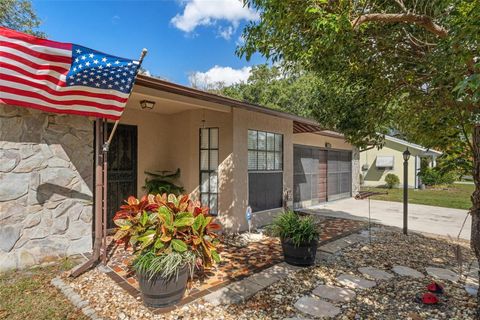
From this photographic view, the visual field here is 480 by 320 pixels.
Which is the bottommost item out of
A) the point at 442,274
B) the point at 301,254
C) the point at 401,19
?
the point at 442,274

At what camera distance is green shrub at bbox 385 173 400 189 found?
17531 mm

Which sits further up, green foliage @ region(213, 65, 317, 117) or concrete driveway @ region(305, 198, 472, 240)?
green foliage @ region(213, 65, 317, 117)

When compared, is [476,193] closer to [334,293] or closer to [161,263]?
[334,293]

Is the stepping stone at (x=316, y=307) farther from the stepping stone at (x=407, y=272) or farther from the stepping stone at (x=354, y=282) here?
the stepping stone at (x=407, y=272)

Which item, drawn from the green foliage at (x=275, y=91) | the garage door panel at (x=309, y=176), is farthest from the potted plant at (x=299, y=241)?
the green foliage at (x=275, y=91)

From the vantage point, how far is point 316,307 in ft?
10.1

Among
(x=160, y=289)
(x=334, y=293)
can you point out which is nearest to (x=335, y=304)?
(x=334, y=293)

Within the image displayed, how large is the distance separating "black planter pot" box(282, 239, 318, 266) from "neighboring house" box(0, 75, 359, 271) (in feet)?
6.60

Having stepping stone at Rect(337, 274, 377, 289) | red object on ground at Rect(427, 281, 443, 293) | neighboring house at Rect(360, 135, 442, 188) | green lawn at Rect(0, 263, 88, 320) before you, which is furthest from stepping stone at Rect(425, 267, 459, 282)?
neighboring house at Rect(360, 135, 442, 188)

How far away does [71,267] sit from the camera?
3826 mm

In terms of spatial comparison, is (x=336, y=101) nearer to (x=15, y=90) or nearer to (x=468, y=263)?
(x=468, y=263)

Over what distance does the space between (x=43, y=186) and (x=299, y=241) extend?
408cm

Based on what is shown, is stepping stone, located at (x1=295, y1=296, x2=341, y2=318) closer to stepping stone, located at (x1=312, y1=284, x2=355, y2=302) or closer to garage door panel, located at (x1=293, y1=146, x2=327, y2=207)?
stepping stone, located at (x1=312, y1=284, x2=355, y2=302)

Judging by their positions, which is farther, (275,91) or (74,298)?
(275,91)
